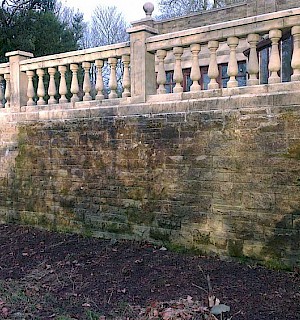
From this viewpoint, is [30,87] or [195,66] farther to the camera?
[30,87]

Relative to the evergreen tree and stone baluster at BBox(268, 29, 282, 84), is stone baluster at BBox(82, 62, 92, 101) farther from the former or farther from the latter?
the evergreen tree

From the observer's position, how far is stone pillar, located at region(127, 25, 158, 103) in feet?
19.1

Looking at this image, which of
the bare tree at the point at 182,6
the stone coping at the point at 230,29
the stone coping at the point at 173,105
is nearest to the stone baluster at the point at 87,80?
the stone coping at the point at 173,105

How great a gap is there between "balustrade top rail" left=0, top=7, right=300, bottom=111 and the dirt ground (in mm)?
2154

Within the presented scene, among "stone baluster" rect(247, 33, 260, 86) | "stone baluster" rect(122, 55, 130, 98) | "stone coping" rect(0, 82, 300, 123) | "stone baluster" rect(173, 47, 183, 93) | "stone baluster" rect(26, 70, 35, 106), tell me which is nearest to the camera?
"stone coping" rect(0, 82, 300, 123)

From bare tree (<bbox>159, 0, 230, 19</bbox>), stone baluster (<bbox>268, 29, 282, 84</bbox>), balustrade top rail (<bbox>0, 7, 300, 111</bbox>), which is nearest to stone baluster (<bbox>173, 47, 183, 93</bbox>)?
balustrade top rail (<bbox>0, 7, 300, 111</bbox>)

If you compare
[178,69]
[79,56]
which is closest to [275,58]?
[178,69]

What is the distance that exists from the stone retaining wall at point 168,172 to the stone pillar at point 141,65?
0.92 feet

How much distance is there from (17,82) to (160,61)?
116 inches

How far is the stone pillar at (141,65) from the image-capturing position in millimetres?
5824

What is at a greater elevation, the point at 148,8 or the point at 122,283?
the point at 148,8

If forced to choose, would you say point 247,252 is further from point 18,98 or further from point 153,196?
point 18,98

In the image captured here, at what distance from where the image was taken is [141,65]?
19.2 ft

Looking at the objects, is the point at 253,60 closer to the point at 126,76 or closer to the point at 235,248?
the point at 126,76
